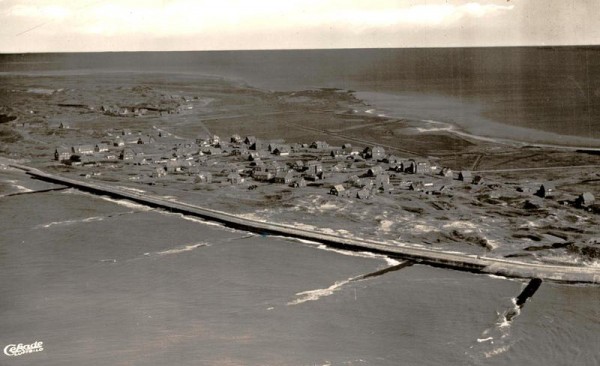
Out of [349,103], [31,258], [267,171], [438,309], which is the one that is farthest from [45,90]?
[438,309]

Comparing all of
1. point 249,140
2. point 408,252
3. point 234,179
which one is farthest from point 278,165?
point 408,252

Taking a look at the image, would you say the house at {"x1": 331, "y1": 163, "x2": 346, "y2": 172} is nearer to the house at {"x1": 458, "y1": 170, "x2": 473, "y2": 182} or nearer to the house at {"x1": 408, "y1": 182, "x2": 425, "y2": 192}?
the house at {"x1": 408, "y1": 182, "x2": 425, "y2": 192}

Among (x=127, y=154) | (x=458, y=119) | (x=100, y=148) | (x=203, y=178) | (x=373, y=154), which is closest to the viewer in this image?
(x=203, y=178)

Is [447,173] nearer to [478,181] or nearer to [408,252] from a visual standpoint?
[478,181]

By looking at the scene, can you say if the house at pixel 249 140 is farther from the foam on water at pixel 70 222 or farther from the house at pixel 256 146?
the foam on water at pixel 70 222

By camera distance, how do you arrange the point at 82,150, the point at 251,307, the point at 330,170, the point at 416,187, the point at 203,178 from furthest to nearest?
the point at 82,150, the point at 330,170, the point at 203,178, the point at 416,187, the point at 251,307

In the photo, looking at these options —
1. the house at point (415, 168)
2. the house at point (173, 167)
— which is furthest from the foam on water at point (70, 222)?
the house at point (415, 168)

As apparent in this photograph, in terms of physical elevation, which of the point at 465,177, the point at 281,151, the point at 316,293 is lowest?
the point at 316,293
